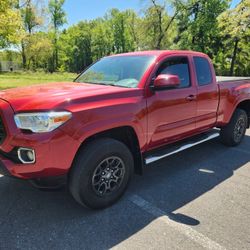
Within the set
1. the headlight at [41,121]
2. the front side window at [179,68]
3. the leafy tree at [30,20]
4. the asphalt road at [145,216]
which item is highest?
the leafy tree at [30,20]

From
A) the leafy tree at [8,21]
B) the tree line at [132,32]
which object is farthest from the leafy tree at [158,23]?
the leafy tree at [8,21]

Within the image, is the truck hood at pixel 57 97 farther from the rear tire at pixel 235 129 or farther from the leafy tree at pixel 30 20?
the leafy tree at pixel 30 20

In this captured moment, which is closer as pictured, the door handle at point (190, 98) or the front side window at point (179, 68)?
the front side window at point (179, 68)

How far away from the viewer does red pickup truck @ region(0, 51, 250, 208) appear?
276cm

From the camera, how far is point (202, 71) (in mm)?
4773

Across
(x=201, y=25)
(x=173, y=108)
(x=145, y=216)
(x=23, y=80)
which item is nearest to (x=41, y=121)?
(x=145, y=216)

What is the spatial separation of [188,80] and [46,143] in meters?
2.59

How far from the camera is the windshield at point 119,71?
12.4 ft

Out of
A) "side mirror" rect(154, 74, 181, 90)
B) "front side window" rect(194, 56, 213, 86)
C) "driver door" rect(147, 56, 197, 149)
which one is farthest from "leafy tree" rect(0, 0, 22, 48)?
"side mirror" rect(154, 74, 181, 90)

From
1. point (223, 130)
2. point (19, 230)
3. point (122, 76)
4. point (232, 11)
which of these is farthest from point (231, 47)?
point (19, 230)

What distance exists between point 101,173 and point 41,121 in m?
0.96

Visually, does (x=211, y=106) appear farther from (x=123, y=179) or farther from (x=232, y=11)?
(x=232, y=11)

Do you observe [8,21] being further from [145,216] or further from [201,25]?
[201,25]

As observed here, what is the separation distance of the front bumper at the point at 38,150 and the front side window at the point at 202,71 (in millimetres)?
2644
